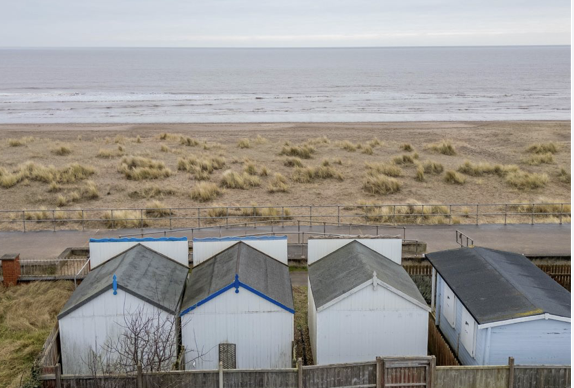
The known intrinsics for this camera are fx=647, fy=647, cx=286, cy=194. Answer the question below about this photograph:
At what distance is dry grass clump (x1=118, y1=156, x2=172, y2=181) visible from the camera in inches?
1426

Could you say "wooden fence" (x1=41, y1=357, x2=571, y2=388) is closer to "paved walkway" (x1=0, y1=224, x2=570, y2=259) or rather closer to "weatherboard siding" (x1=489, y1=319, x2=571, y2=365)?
"weatherboard siding" (x1=489, y1=319, x2=571, y2=365)

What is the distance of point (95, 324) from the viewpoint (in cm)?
1407

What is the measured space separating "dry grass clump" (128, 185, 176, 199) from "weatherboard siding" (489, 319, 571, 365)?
21960mm

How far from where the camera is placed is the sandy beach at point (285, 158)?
32.4 metres

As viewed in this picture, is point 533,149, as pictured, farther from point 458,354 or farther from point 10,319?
point 10,319

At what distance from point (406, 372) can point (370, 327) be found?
8.58 ft

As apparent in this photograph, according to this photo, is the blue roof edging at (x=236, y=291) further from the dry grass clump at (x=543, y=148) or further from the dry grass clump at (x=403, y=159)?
the dry grass clump at (x=543, y=148)

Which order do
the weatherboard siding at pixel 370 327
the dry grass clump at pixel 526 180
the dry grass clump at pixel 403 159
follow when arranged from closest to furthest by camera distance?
the weatherboard siding at pixel 370 327 → the dry grass clump at pixel 526 180 → the dry grass clump at pixel 403 159

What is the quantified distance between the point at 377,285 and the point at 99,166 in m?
29.0

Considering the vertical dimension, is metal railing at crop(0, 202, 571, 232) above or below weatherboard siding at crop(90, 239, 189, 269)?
above

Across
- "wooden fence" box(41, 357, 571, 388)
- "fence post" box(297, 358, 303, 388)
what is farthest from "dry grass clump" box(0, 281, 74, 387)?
"fence post" box(297, 358, 303, 388)

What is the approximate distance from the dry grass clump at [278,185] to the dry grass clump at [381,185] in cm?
425

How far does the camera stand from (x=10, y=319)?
16.8 metres

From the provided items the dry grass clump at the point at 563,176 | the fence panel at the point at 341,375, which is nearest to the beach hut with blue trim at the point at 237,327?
the fence panel at the point at 341,375
